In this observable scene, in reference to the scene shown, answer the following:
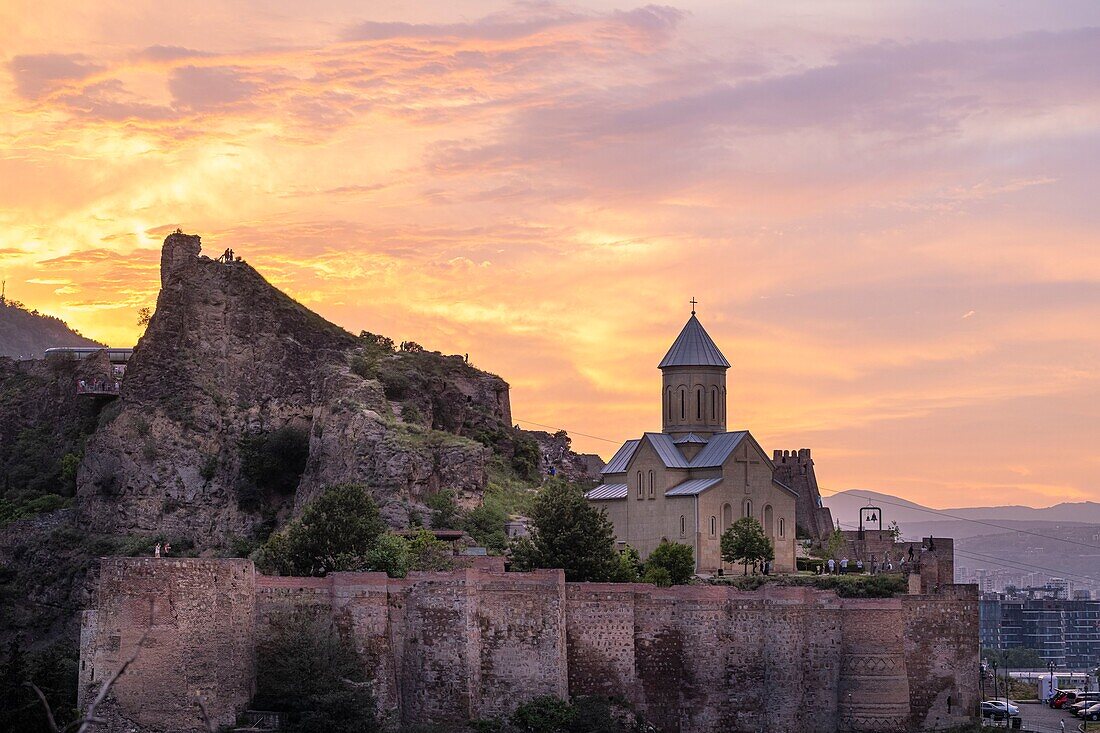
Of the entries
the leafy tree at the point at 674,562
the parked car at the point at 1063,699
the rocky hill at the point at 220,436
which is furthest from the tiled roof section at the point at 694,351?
the parked car at the point at 1063,699

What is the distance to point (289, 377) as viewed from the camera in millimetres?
86938

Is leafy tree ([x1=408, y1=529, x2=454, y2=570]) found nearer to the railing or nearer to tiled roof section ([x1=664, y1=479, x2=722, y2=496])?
tiled roof section ([x1=664, y1=479, x2=722, y2=496])

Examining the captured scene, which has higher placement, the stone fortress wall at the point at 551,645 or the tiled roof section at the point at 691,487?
the tiled roof section at the point at 691,487

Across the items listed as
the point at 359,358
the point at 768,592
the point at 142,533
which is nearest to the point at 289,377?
the point at 359,358

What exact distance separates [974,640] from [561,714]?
1371 centimetres

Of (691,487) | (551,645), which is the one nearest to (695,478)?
(691,487)

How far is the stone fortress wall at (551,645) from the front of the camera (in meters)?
45.4

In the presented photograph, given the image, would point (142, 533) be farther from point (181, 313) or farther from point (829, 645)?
point (829, 645)

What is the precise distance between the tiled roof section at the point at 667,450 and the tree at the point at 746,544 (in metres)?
5.55

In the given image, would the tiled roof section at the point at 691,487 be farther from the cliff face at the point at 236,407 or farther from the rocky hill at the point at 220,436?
the cliff face at the point at 236,407

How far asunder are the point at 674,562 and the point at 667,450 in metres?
11.6

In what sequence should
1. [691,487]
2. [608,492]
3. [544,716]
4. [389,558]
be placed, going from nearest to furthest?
[544,716], [389,558], [691,487], [608,492]

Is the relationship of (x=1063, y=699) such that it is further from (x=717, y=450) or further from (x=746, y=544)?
(x=717, y=450)

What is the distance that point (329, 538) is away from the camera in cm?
6041
